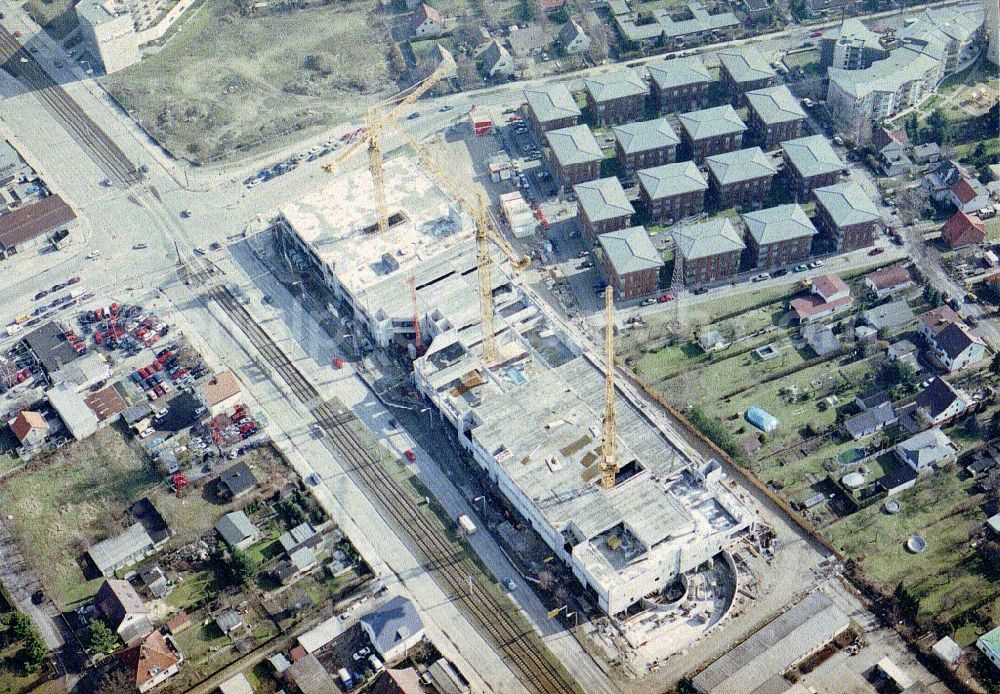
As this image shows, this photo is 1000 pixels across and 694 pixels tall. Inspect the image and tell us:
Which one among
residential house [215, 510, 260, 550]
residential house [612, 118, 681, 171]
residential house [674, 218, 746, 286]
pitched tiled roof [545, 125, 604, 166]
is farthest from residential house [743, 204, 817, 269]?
residential house [215, 510, 260, 550]

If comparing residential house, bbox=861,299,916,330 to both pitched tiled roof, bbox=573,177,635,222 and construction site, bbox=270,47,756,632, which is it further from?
pitched tiled roof, bbox=573,177,635,222

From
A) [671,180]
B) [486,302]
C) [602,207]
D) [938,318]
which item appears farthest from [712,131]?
[486,302]

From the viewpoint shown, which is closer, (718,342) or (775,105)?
(718,342)

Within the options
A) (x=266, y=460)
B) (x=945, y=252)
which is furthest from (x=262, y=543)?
(x=945, y=252)

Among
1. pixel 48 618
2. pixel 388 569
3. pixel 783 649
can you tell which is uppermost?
pixel 48 618

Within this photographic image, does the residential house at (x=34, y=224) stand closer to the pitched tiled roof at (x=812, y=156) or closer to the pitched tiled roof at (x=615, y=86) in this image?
the pitched tiled roof at (x=615, y=86)

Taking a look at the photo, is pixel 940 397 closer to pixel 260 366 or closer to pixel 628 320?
pixel 628 320

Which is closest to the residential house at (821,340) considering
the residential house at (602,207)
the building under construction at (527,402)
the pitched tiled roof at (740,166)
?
the building under construction at (527,402)
